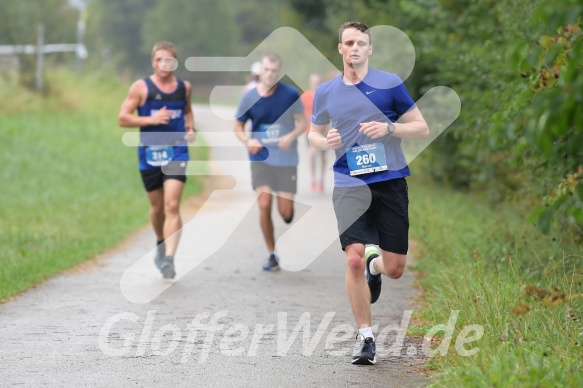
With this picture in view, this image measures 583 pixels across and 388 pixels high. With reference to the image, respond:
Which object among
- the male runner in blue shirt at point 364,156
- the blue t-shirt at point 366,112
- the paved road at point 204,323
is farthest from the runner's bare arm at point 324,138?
the paved road at point 204,323

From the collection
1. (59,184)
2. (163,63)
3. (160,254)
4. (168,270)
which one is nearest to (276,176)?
(160,254)

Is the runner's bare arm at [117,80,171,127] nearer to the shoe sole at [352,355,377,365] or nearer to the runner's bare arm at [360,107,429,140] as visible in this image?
the runner's bare arm at [360,107,429,140]

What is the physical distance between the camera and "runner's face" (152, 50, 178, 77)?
10180 mm

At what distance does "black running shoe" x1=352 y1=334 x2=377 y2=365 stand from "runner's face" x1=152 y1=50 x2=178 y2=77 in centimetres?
452

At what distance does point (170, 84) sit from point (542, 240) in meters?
4.04

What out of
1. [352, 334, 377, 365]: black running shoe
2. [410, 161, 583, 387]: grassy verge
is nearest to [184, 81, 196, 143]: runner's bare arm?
[410, 161, 583, 387]: grassy verge

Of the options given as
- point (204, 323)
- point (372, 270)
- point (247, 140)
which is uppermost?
point (247, 140)

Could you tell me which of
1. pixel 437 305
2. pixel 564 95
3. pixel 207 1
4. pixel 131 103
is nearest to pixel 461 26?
pixel 131 103

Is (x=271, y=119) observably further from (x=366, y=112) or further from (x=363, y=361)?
(x=363, y=361)

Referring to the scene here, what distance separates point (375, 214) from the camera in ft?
23.1

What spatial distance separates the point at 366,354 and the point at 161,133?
14.7 ft

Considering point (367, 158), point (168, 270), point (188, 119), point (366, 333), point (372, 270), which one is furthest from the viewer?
point (188, 119)

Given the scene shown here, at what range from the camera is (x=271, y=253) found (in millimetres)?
11109

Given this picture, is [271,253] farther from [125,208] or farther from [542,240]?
[125,208]
